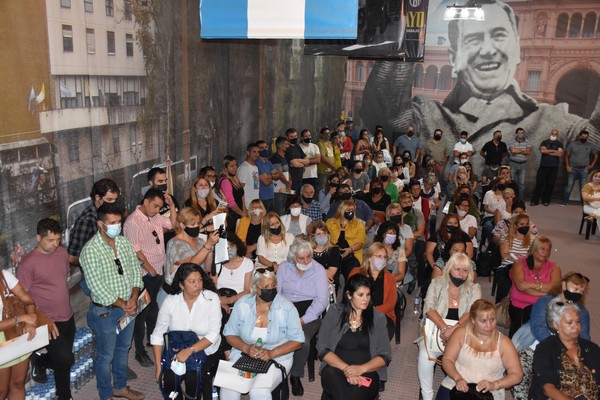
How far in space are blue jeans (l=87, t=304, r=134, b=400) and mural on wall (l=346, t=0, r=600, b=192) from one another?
485 inches

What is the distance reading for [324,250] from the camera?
6055mm

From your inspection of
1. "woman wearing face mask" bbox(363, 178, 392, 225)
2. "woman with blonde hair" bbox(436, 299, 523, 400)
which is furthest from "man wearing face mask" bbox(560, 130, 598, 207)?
"woman with blonde hair" bbox(436, 299, 523, 400)

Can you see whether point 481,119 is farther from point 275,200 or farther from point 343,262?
point 343,262

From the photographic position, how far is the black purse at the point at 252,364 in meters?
→ 4.29

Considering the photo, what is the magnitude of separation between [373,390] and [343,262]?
258cm

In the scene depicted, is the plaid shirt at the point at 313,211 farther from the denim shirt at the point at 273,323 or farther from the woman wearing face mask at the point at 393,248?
the denim shirt at the point at 273,323

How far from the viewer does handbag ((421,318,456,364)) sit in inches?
191

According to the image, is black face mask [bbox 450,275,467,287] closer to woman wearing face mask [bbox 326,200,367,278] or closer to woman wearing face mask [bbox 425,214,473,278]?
woman wearing face mask [bbox 425,214,473,278]

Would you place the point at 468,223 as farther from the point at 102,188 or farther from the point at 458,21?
the point at 458,21

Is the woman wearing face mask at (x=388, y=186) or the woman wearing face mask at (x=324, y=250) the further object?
the woman wearing face mask at (x=388, y=186)

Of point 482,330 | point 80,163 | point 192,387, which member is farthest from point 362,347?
point 80,163

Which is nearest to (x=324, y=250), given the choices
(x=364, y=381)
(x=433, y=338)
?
(x=433, y=338)

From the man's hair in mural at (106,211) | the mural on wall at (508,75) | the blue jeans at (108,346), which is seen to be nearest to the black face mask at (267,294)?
the blue jeans at (108,346)

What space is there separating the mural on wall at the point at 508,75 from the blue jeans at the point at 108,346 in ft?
40.4
